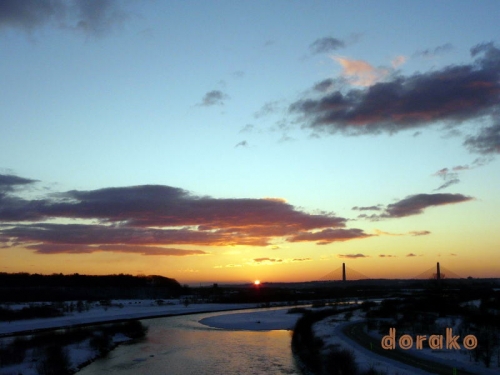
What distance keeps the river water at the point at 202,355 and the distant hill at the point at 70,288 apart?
77.4 m

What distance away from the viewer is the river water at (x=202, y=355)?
3434 centimetres

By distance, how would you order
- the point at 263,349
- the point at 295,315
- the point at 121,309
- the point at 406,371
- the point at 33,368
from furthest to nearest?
the point at 121,309, the point at 295,315, the point at 263,349, the point at 33,368, the point at 406,371

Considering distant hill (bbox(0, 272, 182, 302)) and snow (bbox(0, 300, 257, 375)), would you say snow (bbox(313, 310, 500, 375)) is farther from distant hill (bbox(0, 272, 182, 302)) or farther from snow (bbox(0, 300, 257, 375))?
distant hill (bbox(0, 272, 182, 302))

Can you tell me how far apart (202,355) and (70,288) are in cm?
12438

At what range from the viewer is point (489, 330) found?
39125mm

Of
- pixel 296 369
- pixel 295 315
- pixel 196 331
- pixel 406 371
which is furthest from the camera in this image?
pixel 295 315

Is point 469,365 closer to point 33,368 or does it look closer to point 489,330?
point 489,330

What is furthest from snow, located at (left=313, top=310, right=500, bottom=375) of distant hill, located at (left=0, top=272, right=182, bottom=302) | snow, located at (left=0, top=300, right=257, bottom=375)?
distant hill, located at (left=0, top=272, right=182, bottom=302)

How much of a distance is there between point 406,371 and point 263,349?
1993 cm

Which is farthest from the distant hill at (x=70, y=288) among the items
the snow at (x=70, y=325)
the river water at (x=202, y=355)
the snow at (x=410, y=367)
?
the snow at (x=410, y=367)

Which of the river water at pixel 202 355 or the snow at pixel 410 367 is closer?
the snow at pixel 410 367

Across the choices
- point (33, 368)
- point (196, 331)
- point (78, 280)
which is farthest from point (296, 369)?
point (78, 280)

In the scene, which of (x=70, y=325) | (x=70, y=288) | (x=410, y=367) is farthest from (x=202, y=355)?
(x=70, y=288)

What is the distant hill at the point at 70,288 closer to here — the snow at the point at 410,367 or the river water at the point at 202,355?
the river water at the point at 202,355
